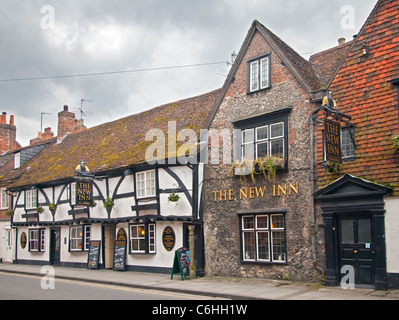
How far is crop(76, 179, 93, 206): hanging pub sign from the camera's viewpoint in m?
20.9

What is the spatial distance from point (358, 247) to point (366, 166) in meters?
2.47

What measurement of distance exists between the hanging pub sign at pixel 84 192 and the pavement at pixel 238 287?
3.61 metres

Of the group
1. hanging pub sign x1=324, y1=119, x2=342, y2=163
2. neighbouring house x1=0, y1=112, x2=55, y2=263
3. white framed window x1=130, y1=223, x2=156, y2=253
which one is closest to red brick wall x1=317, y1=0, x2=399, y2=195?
hanging pub sign x1=324, y1=119, x2=342, y2=163

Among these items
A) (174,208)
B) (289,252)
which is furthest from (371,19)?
(174,208)

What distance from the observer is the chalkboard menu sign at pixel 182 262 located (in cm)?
1670

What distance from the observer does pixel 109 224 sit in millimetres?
22156

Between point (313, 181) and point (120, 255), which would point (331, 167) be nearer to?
point (313, 181)

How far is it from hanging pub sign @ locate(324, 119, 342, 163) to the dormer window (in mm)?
3946

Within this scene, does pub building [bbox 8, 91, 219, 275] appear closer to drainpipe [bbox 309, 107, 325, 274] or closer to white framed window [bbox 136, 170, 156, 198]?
white framed window [bbox 136, 170, 156, 198]

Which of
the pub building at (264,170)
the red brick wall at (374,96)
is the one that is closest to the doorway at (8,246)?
the pub building at (264,170)

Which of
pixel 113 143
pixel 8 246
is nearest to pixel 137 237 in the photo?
pixel 113 143
